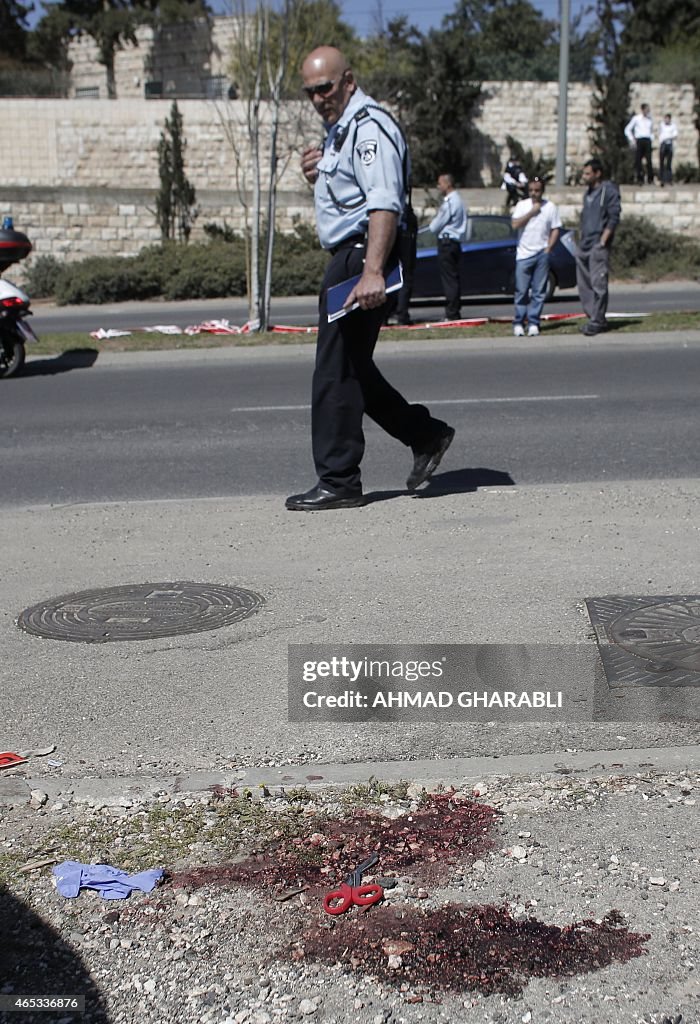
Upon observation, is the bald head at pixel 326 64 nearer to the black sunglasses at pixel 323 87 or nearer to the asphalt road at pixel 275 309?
the black sunglasses at pixel 323 87

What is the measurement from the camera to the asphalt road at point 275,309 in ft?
67.4

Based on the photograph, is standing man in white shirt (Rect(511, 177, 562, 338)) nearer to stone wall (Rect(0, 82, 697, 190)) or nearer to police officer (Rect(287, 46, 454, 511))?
police officer (Rect(287, 46, 454, 511))

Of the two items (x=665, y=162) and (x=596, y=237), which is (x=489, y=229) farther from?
(x=665, y=162)

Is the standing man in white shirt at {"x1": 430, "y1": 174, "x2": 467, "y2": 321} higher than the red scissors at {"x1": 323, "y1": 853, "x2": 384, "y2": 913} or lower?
higher

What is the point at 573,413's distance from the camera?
10.4m

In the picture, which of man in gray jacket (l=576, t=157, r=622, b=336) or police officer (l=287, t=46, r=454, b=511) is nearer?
police officer (l=287, t=46, r=454, b=511)

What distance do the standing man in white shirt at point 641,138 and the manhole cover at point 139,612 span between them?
32.2m

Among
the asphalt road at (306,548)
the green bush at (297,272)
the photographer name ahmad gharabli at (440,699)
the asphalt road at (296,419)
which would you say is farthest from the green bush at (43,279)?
the photographer name ahmad gharabli at (440,699)

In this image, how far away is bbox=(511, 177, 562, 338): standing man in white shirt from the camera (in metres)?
15.0

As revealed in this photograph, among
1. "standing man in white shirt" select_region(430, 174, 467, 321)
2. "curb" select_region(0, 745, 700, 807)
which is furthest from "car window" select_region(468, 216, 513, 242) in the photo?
"curb" select_region(0, 745, 700, 807)

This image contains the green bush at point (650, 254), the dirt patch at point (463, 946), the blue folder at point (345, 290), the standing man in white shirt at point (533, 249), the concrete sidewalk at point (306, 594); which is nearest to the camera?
the dirt patch at point (463, 946)

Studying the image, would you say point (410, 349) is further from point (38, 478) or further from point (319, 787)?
point (319, 787)

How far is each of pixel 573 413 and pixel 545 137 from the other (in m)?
38.2

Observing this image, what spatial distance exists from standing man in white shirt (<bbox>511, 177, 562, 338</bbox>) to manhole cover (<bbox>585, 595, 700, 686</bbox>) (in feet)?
34.1
